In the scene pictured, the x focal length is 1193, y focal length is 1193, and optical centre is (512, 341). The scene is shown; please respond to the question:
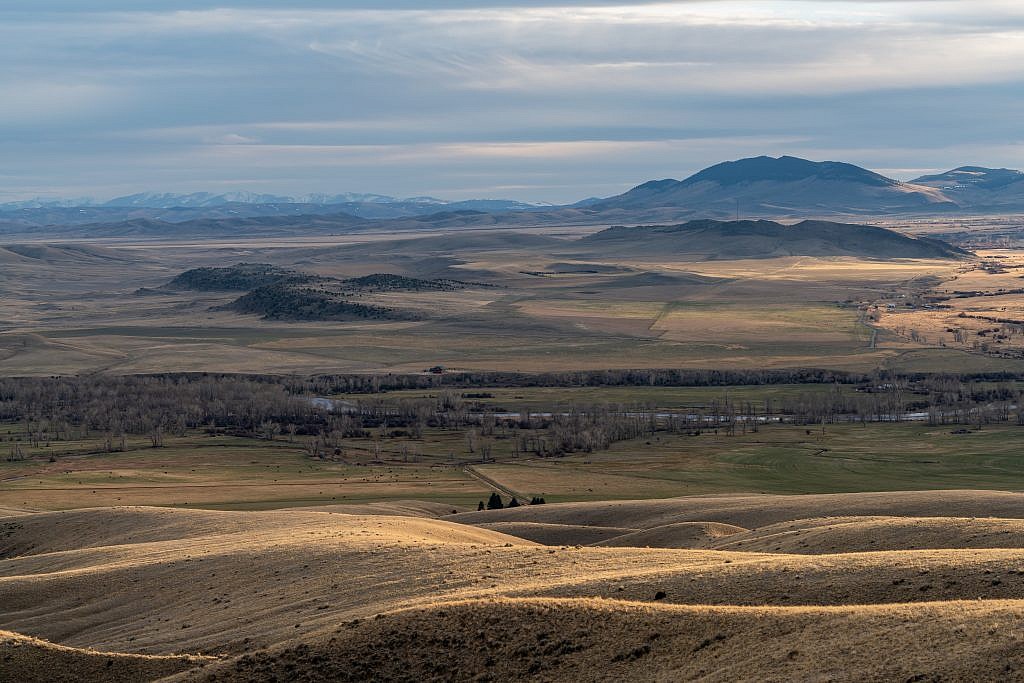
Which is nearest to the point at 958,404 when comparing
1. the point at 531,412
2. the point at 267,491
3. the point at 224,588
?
the point at 531,412

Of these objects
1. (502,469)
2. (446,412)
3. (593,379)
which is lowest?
(502,469)

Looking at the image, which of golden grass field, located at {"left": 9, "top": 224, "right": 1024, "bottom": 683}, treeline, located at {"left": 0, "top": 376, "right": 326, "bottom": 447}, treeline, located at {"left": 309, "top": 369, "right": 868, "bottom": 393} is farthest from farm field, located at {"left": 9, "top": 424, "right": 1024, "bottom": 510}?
treeline, located at {"left": 309, "top": 369, "right": 868, "bottom": 393}

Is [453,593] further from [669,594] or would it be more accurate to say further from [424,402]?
[424,402]

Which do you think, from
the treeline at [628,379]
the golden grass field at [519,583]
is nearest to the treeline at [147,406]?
the treeline at [628,379]

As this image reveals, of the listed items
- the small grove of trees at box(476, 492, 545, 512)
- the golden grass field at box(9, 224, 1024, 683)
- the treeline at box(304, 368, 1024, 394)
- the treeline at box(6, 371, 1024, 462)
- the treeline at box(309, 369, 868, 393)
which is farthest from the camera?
the treeline at box(309, 369, 868, 393)

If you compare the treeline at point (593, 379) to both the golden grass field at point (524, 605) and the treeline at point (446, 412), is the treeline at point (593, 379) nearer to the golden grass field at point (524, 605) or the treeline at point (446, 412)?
the treeline at point (446, 412)

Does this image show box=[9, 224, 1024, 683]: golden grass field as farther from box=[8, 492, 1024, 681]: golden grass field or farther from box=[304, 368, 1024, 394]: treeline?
box=[304, 368, 1024, 394]: treeline

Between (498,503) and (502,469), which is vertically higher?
(498,503)

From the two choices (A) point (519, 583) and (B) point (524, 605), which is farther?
(A) point (519, 583)

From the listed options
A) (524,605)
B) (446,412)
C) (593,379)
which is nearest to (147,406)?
(446,412)

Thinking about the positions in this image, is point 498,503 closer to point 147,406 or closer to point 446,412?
point 446,412

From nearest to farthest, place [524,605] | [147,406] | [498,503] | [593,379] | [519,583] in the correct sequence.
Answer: [524,605]
[519,583]
[498,503]
[147,406]
[593,379]
